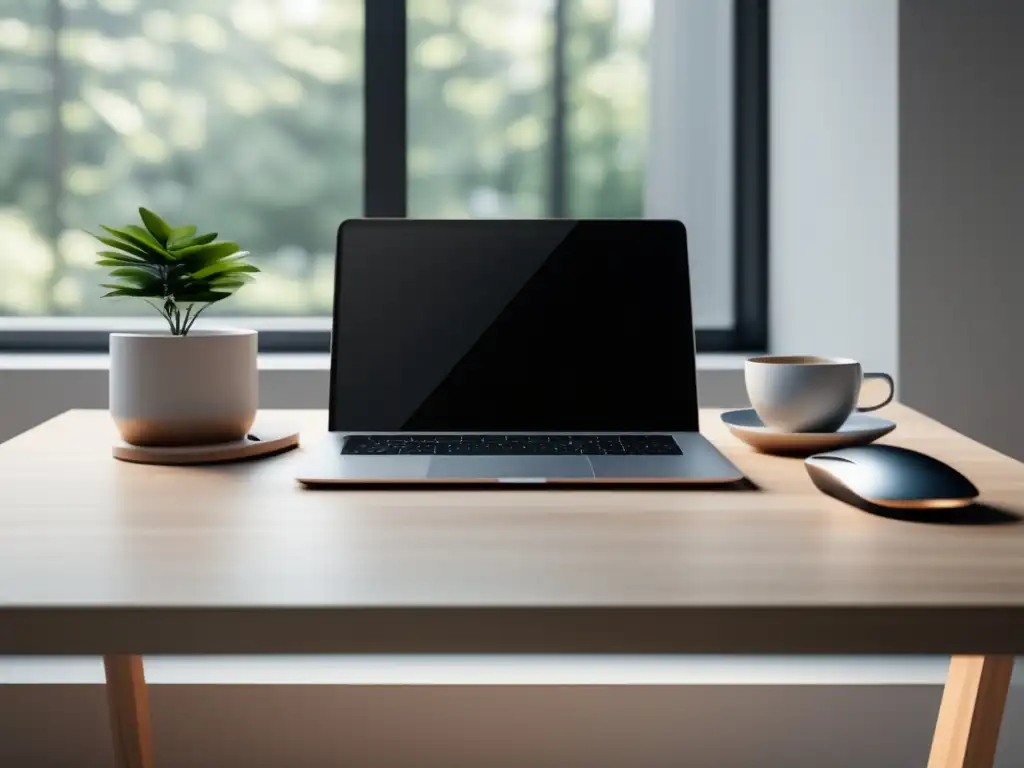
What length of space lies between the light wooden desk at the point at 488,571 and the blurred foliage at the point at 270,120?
1156 millimetres

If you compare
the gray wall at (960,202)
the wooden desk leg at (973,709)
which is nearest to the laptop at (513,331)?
the wooden desk leg at (973,709)

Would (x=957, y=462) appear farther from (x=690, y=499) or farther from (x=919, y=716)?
(x=919, y=716)

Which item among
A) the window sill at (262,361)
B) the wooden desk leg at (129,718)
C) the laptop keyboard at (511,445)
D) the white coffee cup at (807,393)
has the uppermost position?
the window sill at (262,361)

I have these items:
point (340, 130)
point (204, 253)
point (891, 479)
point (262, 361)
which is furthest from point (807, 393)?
point (340, 130)

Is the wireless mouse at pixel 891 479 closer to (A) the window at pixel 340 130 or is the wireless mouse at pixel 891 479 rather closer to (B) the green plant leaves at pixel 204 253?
(B) the green plant leaves at pixel 204 253

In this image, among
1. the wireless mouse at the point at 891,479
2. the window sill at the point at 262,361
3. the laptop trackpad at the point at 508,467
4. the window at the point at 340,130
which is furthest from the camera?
the window at the point at 340,130

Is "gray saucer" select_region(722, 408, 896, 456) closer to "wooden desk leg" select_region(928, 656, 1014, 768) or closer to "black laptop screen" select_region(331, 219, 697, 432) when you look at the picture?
"black laptop screen" select_region(331, 219, 697, 432)

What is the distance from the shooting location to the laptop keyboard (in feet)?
2.79

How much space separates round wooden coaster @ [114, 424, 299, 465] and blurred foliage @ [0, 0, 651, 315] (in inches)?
40.1

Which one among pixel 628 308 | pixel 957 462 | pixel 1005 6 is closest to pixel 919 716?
pixel 957 462

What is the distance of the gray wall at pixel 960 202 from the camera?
1.31 metres

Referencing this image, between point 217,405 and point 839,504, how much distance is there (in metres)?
0.54

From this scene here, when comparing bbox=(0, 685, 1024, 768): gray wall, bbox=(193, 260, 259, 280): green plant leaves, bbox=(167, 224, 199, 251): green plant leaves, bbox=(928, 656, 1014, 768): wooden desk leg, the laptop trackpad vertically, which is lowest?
bbox=(0, 685, 1024, 768): gray wall

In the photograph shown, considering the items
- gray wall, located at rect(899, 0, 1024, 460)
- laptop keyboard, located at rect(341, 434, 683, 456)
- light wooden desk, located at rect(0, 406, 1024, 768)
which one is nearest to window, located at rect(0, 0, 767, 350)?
gray wall, located at rect(899, 0, 1024, 460)
